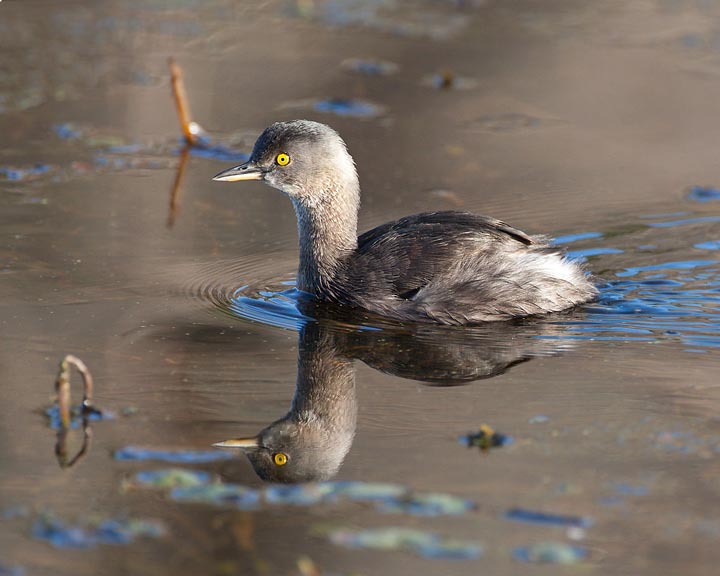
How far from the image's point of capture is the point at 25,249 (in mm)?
8258

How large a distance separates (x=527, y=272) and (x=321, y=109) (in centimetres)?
447

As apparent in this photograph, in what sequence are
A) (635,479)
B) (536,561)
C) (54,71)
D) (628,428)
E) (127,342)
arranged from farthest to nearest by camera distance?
(54,71) → (127,342) → (628,428) → (635,479) → (536,561)

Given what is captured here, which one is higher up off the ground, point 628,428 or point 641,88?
point 641,88

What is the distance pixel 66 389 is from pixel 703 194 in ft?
18.2

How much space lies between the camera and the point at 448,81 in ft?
39.9

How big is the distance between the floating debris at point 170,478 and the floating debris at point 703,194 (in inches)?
210

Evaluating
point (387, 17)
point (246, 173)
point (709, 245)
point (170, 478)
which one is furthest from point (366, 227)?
point (387, 17)

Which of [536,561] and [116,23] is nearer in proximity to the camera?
[536,561]

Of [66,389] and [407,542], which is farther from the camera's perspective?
[66,389]

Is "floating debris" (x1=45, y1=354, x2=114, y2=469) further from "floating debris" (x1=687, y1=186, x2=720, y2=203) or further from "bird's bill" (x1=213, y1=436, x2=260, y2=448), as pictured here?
"floating debris" (x1=687, y1=186, x2=720, y2=203)

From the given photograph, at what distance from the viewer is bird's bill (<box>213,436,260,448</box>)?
5.52m

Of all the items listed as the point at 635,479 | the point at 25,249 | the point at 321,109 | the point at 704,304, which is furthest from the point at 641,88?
the point at 635,479

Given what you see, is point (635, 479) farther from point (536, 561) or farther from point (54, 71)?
point (54, 71)

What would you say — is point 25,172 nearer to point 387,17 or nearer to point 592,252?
point 592,252
